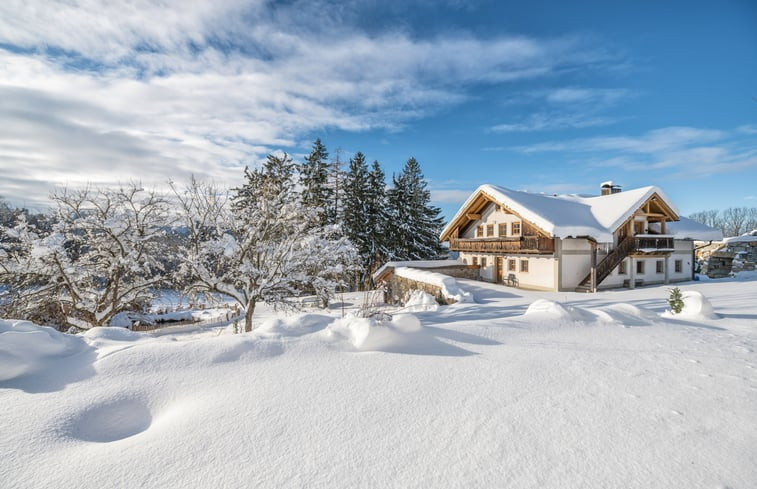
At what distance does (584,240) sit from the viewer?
773 inches

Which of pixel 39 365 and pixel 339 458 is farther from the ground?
pixel 39 365

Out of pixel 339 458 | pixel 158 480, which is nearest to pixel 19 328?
pixel 158 480

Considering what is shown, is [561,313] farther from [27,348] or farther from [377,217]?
[377,217]

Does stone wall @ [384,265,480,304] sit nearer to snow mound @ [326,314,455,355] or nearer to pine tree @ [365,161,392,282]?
pine tree @ [365,161,392,282]

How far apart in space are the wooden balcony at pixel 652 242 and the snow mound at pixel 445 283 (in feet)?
37.1

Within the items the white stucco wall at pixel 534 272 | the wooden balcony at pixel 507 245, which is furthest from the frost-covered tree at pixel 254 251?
the white stucco wall at pixel 534 272

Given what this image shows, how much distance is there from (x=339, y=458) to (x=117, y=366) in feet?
9.61

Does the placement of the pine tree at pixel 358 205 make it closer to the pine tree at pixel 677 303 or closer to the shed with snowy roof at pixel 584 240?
the shed with snowy roof at pixel 584 240

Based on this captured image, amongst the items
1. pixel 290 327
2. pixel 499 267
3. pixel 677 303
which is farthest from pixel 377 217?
pixel 290 327

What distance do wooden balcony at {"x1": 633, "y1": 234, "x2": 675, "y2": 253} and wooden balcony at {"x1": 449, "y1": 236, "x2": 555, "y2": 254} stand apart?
508 cm

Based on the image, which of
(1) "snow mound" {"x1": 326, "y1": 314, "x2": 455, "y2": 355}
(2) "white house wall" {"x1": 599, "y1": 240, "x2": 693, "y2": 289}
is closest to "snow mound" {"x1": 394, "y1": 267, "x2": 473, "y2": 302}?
(2) "white house wall" {"x1": 599, "y1": 240, "x2": 693, "y2": 289}

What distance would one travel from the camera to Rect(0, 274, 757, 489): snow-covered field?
2322 mm

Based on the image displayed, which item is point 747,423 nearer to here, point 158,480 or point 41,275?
point 158,480

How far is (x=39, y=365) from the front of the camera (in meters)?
3.67
